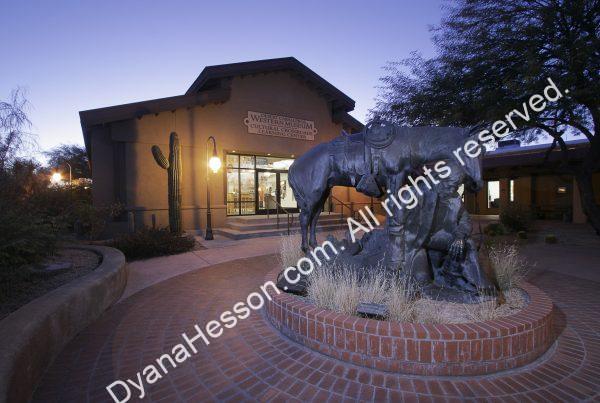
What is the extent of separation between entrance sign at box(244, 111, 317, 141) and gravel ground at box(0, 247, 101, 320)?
9.17 metres

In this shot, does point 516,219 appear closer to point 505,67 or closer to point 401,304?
point 505,67

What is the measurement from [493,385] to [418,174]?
2369mm

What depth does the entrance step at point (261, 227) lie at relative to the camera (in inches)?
439

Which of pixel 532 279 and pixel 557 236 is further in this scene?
pixel 557 236

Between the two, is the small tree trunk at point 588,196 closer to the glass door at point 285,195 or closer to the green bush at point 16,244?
the glass door at point 285,195

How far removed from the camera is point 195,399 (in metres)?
2.32

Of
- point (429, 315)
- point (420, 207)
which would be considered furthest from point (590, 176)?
point (429, 315)

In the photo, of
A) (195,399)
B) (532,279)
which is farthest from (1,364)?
(532,279)

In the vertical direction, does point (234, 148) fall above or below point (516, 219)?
above

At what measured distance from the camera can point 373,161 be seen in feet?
12.6

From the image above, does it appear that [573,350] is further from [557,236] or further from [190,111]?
[190,111]

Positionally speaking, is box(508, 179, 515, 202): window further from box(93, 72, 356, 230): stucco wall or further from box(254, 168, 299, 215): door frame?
box(254, 168, 299, 215): door frame

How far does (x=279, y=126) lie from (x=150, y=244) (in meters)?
8.87

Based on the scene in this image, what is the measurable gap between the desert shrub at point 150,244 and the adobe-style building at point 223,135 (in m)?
3.54
